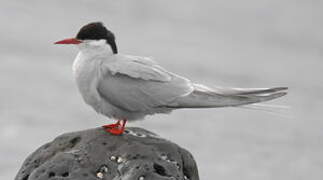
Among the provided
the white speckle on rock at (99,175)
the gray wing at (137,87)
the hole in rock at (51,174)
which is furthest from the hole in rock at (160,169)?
the hole in rock at (51,174)

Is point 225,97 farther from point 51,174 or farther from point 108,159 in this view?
point 51,174

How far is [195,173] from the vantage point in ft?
23.9

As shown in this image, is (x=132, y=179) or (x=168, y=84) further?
(x=168, y=84)

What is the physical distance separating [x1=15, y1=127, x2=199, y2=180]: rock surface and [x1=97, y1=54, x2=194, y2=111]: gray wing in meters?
0.31

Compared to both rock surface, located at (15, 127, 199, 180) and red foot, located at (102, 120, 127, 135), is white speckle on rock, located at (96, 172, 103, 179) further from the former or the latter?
red foot, located at (102, 120, 127, 135)

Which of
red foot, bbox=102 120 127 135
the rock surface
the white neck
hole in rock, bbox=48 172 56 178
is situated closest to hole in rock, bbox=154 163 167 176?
the rock surface

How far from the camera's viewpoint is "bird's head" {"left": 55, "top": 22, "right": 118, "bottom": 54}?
7402 millimetres

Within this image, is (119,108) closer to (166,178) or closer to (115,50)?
(115,50)

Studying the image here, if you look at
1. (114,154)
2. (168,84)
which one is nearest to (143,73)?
(168,84)

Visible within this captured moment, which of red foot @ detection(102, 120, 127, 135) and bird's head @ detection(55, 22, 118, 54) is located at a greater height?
bird's head @ detection(55, 22, 118, 54)

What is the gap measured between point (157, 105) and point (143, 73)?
1.13ft

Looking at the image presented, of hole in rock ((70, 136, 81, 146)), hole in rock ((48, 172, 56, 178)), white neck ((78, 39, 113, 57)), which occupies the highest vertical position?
white neck ((78, 39, 113, 57))

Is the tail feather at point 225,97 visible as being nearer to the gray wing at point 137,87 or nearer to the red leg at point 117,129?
the gray wing at point 137,87

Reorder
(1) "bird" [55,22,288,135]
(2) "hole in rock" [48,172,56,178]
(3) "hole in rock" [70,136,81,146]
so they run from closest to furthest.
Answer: (2) "hole in rock" [48,172,56,178] → (3) "hole in rock" [70,136,81,146] → (1) "bird" [55,22,288,135]
